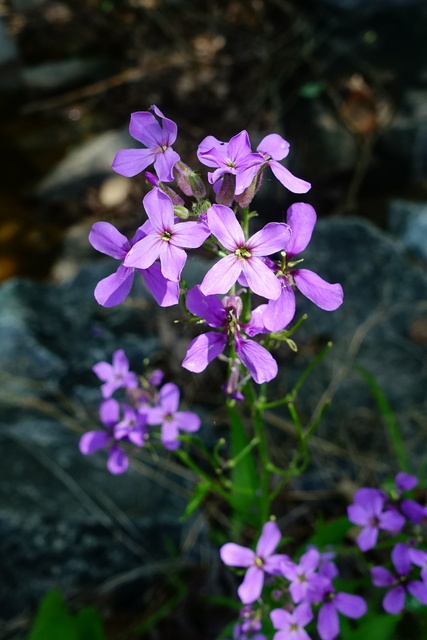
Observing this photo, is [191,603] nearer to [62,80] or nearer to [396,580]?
[396,580]

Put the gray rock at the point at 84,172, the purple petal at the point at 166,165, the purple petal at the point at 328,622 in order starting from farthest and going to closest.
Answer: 1. the gray rock at the point at 84,172
2. the purple petal at the point at 328,622
3. the purple petal at the point at 166,165

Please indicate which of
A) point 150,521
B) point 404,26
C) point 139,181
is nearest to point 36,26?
point 139,181

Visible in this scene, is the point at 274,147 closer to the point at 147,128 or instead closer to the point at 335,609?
the point at 147,128

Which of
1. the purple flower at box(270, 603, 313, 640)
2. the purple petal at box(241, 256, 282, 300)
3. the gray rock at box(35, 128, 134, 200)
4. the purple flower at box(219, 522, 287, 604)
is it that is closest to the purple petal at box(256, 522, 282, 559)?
the purple flower at box(219, 522, 287, 604)

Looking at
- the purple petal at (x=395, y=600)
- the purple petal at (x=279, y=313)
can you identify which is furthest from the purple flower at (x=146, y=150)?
the purple petal at (x=395, y=600)

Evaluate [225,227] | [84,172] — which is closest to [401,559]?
[225,227]

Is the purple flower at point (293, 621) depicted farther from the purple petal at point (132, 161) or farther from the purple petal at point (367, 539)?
the purple petal at point (132, 161)
